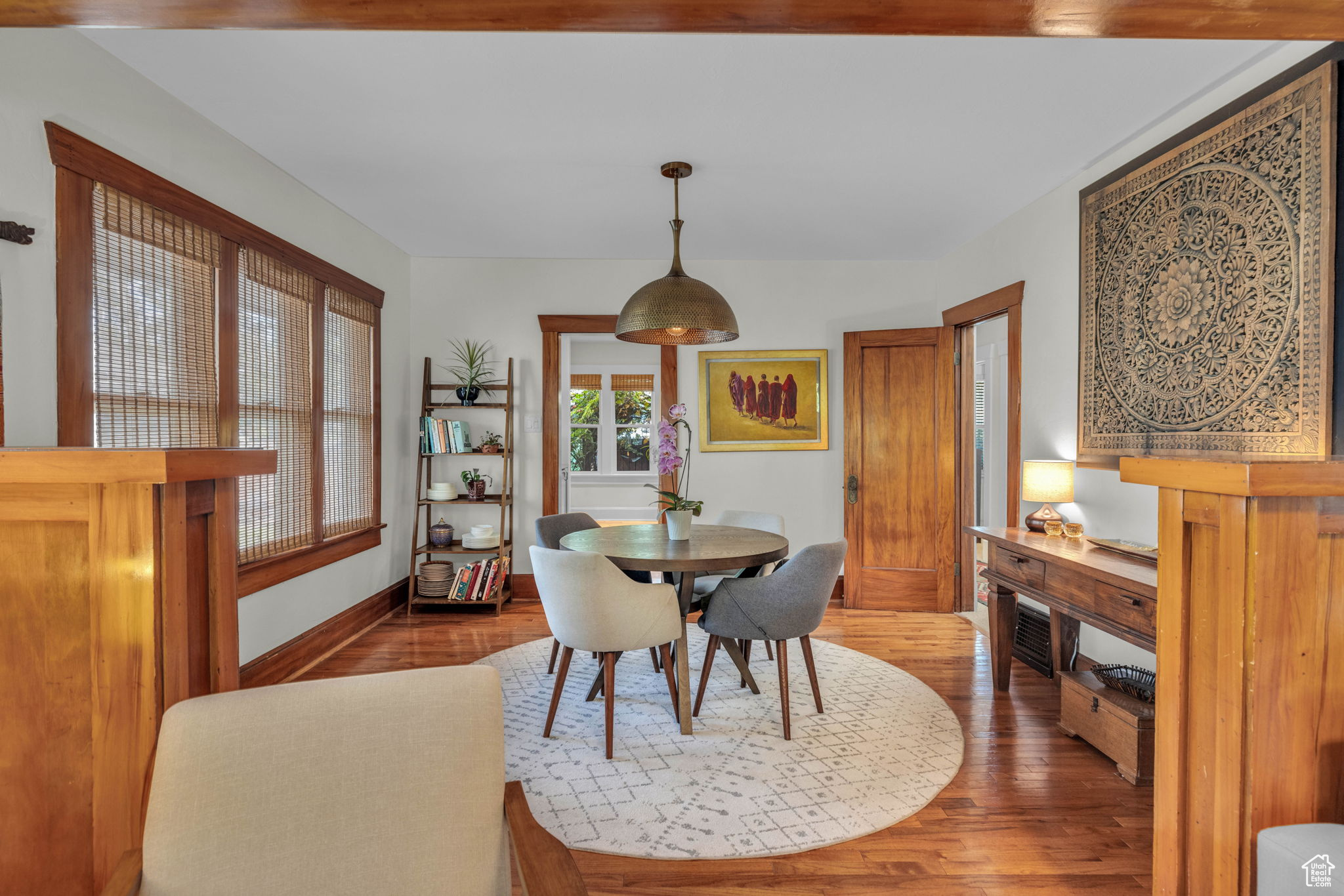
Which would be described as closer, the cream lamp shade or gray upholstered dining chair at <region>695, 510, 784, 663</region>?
the cream lamp shade

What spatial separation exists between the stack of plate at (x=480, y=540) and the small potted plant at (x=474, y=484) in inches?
8.6

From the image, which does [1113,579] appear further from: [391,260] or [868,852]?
[391,260]

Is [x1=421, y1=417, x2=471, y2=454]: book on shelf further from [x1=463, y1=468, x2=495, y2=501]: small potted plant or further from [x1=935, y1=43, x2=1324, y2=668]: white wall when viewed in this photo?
[x1=935, y1=43, x2=1324, y2=668]: white wall

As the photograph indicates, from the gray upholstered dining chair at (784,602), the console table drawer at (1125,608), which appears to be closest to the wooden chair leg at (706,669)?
the gray upholstered dining chair at (784,602)

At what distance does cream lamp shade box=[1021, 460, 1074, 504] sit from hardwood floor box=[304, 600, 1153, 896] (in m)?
0.94

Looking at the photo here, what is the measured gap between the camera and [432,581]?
188 inches

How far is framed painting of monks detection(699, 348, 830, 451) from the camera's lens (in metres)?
5.21

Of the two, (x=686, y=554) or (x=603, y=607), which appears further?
(x=686, y=554)

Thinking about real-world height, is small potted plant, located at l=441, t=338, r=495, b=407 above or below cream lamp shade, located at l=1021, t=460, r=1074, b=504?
above

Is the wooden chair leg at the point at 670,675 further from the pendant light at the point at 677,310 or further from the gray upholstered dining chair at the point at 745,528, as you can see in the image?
the pendant light at the point at 677,310

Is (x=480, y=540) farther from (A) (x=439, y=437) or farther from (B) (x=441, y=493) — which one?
(A) (x=439, y=437)

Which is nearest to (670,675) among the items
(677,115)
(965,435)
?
(677,115)

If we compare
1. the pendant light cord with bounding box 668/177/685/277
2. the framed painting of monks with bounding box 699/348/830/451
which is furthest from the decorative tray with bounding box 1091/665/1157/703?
the framed painting of monks with bounding box 699/348/830/451

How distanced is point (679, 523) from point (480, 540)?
2.13 m
